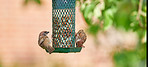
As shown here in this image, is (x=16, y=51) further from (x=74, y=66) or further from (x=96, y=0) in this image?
(x=96, y=0)

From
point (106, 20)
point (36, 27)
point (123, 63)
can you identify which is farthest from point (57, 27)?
point (36, 27)

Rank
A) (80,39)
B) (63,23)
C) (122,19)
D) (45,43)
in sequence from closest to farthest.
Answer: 1. (45,43)
2. (80,39)
3. (63,23)
4. (122,19)

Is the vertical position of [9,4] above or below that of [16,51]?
above

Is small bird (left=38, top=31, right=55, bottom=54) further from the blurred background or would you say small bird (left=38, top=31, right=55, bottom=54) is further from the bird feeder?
the blurred background

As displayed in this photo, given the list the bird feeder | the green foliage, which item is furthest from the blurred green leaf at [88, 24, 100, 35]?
the bird feeder

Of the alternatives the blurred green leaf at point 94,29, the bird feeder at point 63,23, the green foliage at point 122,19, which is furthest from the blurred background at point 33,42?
the bird feeder at point 63,23

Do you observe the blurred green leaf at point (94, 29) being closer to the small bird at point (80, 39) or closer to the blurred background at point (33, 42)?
the small bird at point (80, 39)

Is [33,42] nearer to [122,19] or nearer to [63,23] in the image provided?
[122,19]

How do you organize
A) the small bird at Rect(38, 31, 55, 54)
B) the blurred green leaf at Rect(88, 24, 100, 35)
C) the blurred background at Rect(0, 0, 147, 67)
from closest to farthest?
the small bird at Rect(38, 31, 55, 54) → the blurred green leaf at Rect(88, 24, 100, 35) → the blurred background at Rect(0, 0, 147, 67)

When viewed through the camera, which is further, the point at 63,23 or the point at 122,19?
the point at 122,19

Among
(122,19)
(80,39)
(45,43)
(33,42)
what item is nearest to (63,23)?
(80,39)

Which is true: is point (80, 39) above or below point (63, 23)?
below

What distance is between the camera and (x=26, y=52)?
8.94m

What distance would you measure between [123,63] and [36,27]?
265 cm
